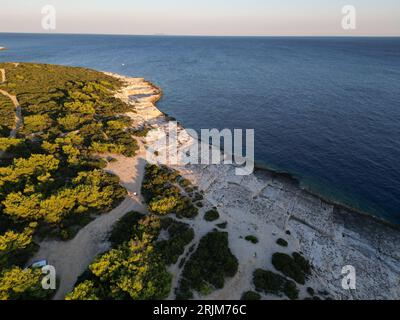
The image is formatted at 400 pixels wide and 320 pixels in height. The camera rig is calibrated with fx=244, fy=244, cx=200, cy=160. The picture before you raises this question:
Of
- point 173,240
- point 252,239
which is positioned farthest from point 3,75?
point 252,239

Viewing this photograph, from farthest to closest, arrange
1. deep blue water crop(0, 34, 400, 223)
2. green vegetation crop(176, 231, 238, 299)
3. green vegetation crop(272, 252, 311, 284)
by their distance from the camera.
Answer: deep blue water crop(0, 34, 400, 223) < green vegetation crop(272, 252, 311, 284) < green vegetation crop(176, 231, 238, 299)

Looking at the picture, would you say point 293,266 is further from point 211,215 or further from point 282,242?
point 211,215

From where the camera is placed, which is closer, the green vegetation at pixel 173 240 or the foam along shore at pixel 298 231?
the green vegetation at pixel 173 240

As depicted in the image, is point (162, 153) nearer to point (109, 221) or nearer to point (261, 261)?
point (109, 221)

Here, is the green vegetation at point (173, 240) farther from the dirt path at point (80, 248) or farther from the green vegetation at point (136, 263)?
the dirt path at point (80, 248)

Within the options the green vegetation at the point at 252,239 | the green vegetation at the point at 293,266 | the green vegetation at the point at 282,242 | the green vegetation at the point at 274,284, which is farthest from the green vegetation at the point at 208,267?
the green vegetation at the point at 282,242

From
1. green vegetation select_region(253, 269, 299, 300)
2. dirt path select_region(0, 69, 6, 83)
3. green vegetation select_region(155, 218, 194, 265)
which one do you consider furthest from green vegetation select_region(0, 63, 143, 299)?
green vegetation select_region(253, 269, 299, 300)

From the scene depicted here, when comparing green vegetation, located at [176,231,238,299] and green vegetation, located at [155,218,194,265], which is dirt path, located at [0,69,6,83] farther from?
green vegetation, located at [176,231,238,299]
